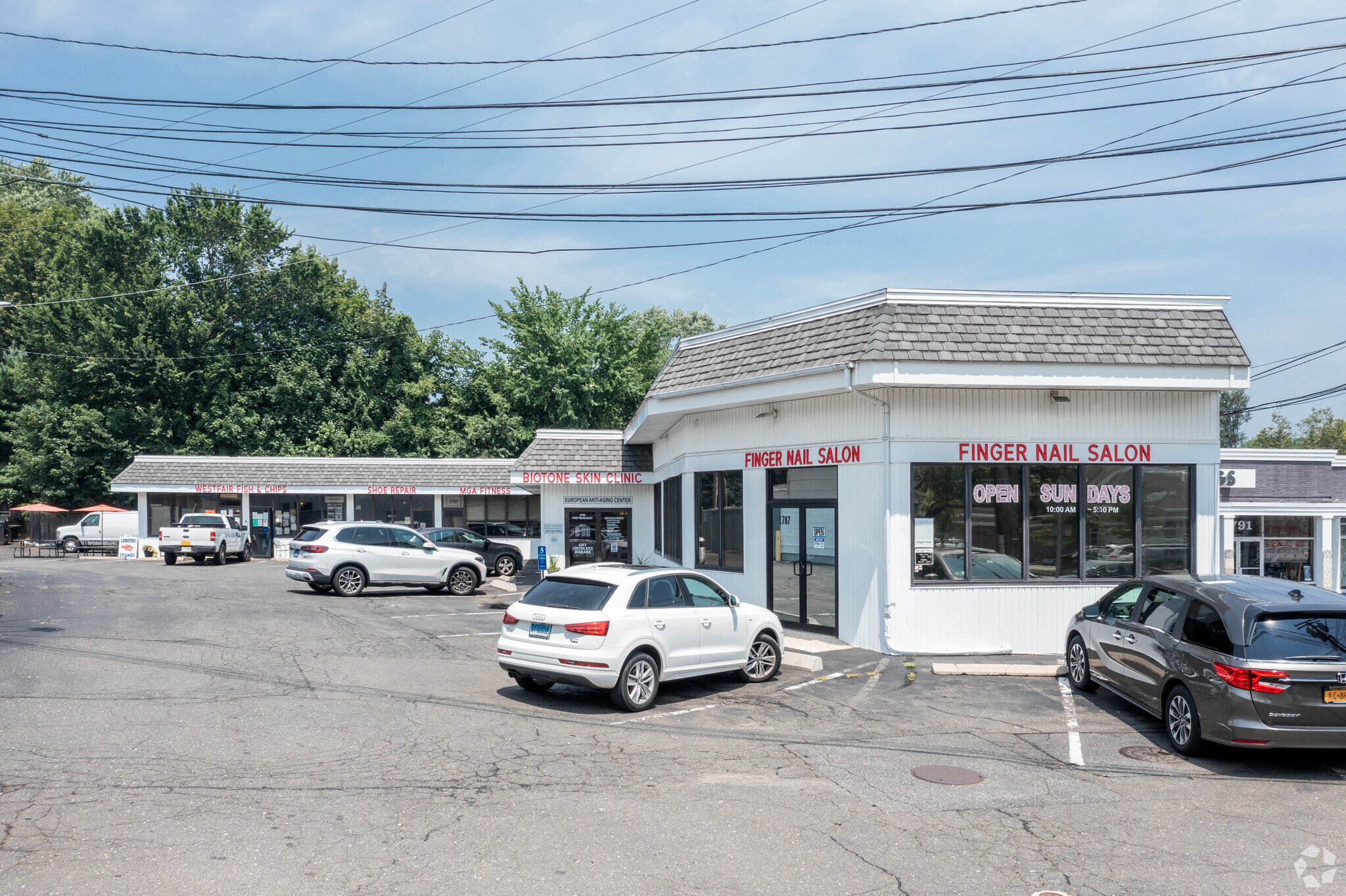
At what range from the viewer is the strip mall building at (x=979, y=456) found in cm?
1416

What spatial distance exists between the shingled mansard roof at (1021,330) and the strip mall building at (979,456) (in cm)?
Answer: 3

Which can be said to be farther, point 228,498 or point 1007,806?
point 228,498

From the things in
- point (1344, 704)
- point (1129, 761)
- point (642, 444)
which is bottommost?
point (1129, 761)

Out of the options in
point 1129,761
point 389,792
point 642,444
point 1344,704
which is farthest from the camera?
point 642,444

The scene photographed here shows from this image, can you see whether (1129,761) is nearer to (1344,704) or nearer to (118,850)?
(1344,704)

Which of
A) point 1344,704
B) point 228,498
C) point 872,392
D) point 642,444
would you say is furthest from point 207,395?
point 1344,704

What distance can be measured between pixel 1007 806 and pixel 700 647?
4.60 metres

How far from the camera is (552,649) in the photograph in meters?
10.5

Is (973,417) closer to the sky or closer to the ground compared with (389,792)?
closer to the sky

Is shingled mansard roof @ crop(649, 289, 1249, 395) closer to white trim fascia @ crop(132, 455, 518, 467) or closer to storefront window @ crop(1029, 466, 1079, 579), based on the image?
storefront window @ crop(1029, 466, 1079, 579)

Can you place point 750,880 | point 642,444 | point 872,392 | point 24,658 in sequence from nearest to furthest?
point 750,880 < point 24,658 < point 872,392 < point 642,444

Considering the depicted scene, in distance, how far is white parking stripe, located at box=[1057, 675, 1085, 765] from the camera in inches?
353

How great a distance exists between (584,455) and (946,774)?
64.0 ft

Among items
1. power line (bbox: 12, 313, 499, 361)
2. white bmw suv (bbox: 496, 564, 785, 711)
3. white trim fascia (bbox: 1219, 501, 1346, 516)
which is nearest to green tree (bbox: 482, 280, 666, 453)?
power line (bbox: 12, 313, 499, 361)
